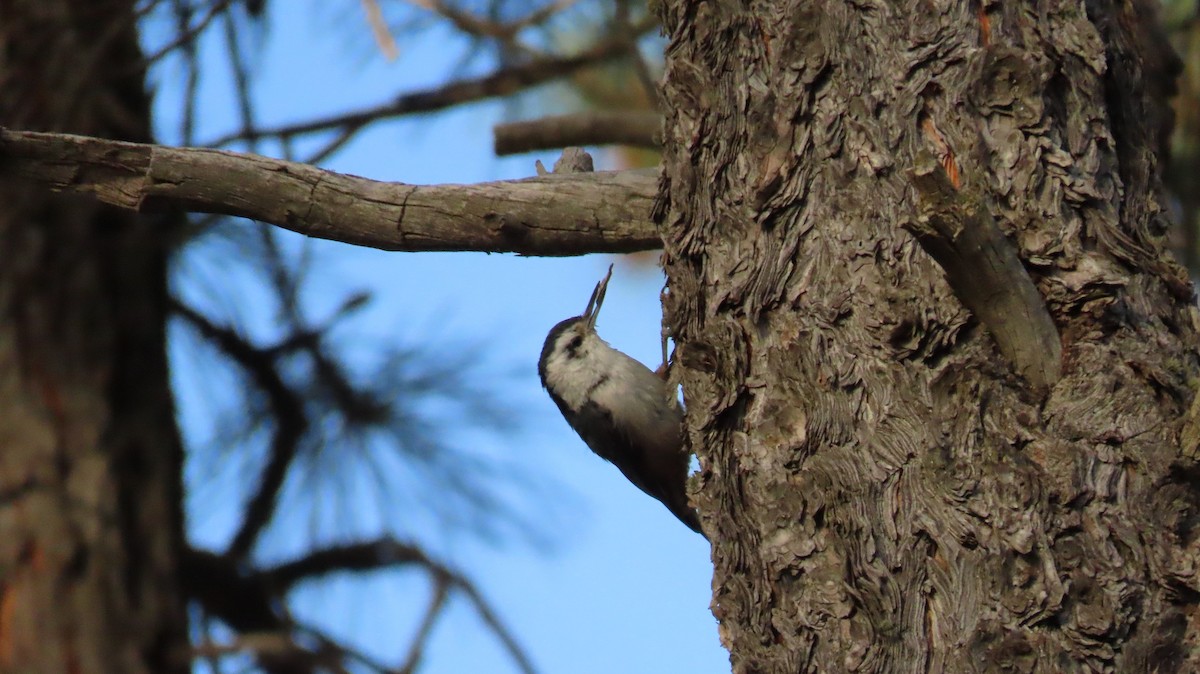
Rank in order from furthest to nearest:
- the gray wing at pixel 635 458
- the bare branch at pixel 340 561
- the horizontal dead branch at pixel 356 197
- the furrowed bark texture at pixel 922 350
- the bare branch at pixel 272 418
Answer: the bare branch at pixel 272 418
the gray wing at pixel 635 458
the bare branch at pixel 340 561
the horizontal dead branch at pixel 356 197
the furrowed bark texture at pixel 922 350

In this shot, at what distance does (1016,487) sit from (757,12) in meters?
0.89

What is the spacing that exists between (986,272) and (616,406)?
7.16 feet

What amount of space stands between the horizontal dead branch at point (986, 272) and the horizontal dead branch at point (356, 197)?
84 centimetres

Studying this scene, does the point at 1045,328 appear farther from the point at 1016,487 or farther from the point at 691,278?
the point at 691,278

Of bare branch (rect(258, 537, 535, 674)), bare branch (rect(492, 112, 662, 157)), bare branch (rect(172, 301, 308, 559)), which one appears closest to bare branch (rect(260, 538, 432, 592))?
bare branch (rect(258, 537, 535, 674))

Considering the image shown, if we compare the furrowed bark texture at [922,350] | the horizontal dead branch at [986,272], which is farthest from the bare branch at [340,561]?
the horizontal dead branch at [986,272]

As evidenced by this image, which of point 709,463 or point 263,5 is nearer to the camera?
point 709,463

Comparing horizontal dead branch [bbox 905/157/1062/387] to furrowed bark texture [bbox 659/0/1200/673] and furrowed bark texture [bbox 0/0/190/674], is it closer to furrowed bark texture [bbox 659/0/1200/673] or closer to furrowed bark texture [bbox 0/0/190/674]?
furrowed bark texture [bbox 659/0/1200/673]

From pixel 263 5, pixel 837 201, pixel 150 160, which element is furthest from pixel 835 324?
pixel 263 5

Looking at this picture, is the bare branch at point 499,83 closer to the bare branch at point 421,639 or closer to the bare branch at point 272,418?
the bare branch at point 272,418

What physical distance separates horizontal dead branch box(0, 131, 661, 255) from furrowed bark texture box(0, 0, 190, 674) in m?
1.56

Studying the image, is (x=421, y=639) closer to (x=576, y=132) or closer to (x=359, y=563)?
(x=359, y=563)

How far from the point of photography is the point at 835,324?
188 cm

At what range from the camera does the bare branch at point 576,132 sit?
133 inches
